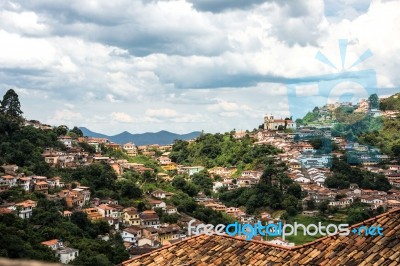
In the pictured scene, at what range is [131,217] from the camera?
112 feet

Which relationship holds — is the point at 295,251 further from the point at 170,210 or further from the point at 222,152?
the point at 222,152

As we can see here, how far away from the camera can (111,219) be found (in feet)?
107

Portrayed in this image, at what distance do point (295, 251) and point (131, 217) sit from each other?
30.3 meters

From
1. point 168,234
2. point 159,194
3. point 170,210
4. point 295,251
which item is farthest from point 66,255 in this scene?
point 295,251

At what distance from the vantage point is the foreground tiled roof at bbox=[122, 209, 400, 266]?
4.29 m

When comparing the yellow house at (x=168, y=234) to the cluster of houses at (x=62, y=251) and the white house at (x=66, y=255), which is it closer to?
the cluster of houses at (x=62, y=251)

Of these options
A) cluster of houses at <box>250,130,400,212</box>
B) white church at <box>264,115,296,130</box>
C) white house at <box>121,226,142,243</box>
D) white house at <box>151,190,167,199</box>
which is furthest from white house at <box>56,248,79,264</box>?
white church at <box>264,115,296,130</box>

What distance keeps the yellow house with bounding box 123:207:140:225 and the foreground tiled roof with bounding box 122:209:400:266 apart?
2874 cm

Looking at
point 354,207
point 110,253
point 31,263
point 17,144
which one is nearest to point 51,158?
point 17,144

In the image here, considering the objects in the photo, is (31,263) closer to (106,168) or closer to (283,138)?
(106,168)

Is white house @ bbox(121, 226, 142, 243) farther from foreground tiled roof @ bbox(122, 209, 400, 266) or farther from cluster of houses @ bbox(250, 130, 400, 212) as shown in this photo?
foreground tiled roof @ bbox(122, 209, 400, 266)

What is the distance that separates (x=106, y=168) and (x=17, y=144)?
24.3 ft

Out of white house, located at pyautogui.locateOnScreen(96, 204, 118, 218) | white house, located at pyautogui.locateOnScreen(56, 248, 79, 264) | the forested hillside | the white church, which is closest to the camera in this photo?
white house, located at pyautogui.locateOnScreen(56, 248, 79, 264)

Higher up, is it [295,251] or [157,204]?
[295,251]
